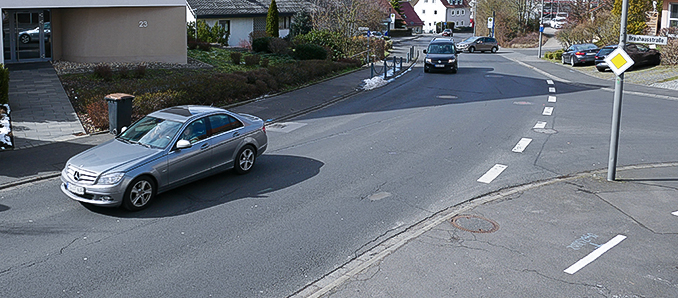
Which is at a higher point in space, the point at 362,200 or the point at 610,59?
the point at 610,59

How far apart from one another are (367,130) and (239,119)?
549cm

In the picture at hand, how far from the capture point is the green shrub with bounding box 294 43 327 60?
107 ft

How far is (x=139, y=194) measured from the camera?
392 inches

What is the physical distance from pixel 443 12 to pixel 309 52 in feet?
321

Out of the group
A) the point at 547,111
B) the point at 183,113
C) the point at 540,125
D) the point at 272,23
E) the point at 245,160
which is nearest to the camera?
the point at 183,113

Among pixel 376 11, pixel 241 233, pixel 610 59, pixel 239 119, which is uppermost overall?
pixel 376 11

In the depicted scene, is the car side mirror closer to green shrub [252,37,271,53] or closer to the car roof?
the car roof

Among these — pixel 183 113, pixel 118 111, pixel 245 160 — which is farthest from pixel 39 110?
pixel 245 160

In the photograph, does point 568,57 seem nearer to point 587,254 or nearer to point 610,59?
point 610,59

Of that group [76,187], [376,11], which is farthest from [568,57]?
[76,187]

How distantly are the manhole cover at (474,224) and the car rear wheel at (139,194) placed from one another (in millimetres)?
4862

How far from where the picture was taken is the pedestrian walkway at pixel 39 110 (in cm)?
1545

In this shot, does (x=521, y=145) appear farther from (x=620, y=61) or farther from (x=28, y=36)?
(x=28, y=36)

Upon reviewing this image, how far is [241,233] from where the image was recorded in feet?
29.5
